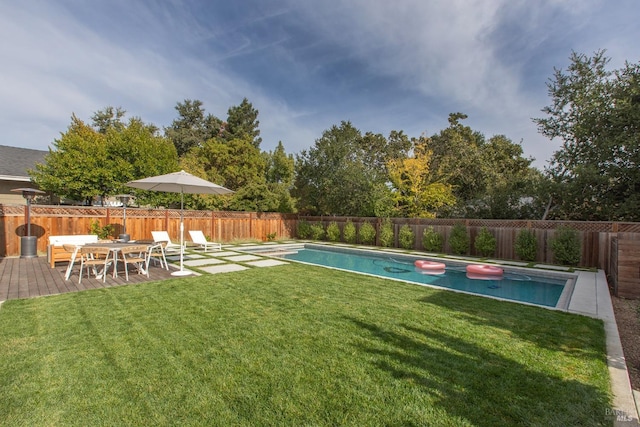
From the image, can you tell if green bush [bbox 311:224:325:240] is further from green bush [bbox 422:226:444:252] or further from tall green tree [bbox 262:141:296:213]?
green bush [bbox 422:226:444:252]

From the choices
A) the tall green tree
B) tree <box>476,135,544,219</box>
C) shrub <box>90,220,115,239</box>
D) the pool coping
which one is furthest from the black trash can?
tree <box>476,135,544,219</box>

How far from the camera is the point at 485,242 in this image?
37.8 ft

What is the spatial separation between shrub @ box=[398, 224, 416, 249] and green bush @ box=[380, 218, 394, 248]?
537 mm

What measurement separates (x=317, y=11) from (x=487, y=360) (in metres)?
10.6

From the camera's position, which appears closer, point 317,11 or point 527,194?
point 317,11

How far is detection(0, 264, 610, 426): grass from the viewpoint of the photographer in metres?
2.05

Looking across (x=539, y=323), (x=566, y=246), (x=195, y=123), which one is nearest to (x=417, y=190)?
(x=566, y=246)

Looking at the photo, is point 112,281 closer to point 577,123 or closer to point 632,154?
point 632,154

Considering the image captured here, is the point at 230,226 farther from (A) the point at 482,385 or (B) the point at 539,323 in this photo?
(A) the point at 482,385

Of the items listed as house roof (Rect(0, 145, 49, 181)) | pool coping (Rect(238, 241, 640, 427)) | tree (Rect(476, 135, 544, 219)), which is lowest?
pool coping (Rect(238, 241, 640, 427))

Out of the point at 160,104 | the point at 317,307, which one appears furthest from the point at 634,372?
the point at 160,104

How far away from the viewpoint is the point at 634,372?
2811 millimetres

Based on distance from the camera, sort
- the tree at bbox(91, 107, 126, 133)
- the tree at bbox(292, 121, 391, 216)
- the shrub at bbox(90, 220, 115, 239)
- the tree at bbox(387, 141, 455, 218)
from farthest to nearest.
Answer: the tree at bbox(91, 107, 126, 133) → the tree at bbox(387, 141, 455, 218) → the tree at bbox(292, 121, 391, 216) → the shrub at bbox(90, 220, 115, 239)

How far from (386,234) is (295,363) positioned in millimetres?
12199
